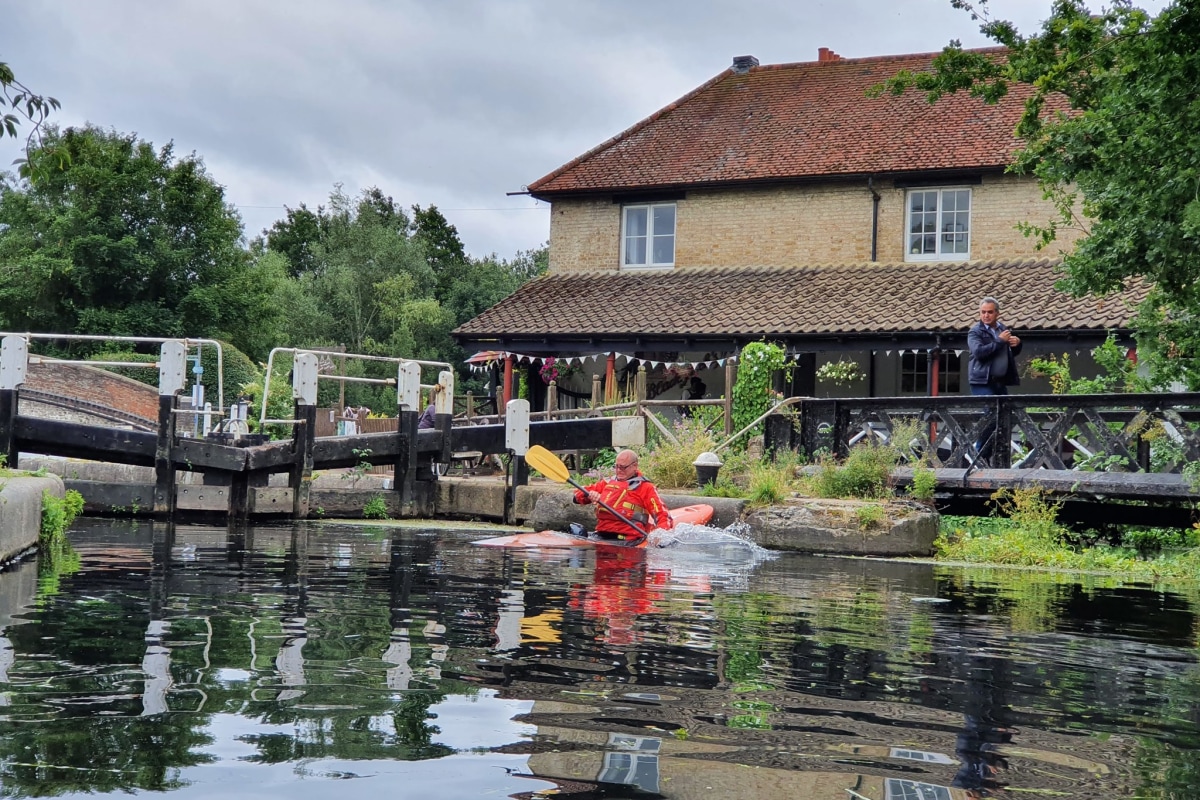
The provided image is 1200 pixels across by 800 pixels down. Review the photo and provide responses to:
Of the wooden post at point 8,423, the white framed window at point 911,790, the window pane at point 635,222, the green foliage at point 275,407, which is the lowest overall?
the white framed window at point 911,790

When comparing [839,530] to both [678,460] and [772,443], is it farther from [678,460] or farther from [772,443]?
[678,460]

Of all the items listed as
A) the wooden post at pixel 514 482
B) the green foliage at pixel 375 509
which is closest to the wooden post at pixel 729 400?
the wooden post at pixel 514 482

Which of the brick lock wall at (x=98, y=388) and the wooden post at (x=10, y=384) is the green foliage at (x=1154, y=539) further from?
the brick lock wall at (x=98, y=388)

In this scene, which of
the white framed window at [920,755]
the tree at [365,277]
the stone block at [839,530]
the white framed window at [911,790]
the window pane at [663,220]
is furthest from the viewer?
the tree at [365,277]

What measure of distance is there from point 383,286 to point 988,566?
142ft

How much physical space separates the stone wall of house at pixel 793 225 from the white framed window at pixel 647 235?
22 centimetres

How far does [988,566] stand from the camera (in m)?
14.6

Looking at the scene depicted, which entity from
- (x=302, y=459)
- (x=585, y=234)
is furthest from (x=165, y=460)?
(x=585, y=234)

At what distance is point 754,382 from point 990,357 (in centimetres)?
471

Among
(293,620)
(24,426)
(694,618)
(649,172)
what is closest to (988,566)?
(694,618)

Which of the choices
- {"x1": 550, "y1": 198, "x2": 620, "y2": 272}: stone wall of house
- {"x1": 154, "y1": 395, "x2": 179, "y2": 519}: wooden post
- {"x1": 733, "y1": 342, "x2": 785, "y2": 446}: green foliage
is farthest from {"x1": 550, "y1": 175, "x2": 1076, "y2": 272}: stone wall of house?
{"x1": 154, "y1": 395, "x2": 179, "y2": 519}: wooden post

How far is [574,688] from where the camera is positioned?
6145 mm

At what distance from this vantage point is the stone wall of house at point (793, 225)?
1021 inches

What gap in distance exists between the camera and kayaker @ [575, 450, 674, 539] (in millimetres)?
15727
